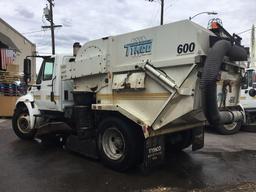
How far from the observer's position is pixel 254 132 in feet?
43.8

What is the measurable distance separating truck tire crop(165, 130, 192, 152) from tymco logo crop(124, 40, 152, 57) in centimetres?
210

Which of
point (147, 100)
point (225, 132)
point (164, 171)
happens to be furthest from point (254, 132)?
point (147, 100)

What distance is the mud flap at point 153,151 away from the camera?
259 inches

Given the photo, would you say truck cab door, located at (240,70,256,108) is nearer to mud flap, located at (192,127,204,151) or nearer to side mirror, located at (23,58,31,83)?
mud flap, located at (192,127,204,151)

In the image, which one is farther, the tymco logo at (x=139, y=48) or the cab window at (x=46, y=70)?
the cab window at (x=46, y=70)

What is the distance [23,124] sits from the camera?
418 inches

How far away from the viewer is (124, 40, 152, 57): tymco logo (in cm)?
663

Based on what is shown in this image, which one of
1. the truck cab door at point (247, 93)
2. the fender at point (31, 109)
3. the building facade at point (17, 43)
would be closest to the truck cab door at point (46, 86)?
the fender at point (31, 109)

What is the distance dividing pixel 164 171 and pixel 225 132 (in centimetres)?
604

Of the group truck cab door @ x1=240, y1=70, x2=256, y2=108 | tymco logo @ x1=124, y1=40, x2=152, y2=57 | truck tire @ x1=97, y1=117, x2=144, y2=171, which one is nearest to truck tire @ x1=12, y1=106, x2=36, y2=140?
truck tire @ x1=97, y1=117, x2=144, y2=171

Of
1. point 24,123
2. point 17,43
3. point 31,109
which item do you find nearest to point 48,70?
point 31,109

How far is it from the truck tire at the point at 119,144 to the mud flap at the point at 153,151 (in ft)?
1.06

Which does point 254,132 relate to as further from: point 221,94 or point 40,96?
point 40,96

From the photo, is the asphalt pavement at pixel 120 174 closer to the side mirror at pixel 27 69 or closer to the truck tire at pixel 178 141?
the truck tire at pixel 178 141
